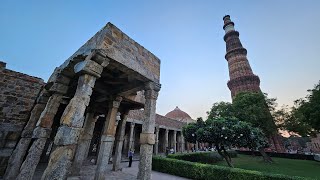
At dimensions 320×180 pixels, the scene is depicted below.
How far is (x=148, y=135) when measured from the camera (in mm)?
5031

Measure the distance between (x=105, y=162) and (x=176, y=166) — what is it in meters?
5.97

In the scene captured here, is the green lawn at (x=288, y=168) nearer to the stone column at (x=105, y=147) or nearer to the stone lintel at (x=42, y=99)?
the stone column at (x=105, y=147)

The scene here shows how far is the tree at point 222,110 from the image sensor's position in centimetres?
2368

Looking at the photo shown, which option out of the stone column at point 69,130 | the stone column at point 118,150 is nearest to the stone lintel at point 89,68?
the stone column at point 69,130

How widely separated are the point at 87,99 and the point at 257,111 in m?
21.7

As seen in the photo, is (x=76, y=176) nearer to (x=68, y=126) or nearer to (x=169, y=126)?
(x=68, y=126)

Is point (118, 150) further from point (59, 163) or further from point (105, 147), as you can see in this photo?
point (59, 163)

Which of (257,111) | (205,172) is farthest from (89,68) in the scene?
(257,111)

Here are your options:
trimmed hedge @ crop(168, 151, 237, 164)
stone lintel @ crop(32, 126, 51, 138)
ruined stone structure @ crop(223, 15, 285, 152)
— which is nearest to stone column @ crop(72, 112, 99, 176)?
stone lintel @ crop(32, 126, 51, 138)

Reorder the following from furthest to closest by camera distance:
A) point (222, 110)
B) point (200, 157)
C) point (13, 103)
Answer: point (222, 110) → point (200, 157) → point (13, 103)

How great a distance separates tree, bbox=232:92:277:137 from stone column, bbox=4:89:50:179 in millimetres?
21433

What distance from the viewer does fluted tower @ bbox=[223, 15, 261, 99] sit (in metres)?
34.0

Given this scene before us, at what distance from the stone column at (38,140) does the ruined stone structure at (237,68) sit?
34.9m

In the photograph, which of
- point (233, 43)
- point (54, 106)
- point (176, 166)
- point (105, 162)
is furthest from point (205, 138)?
point (233, 43)
